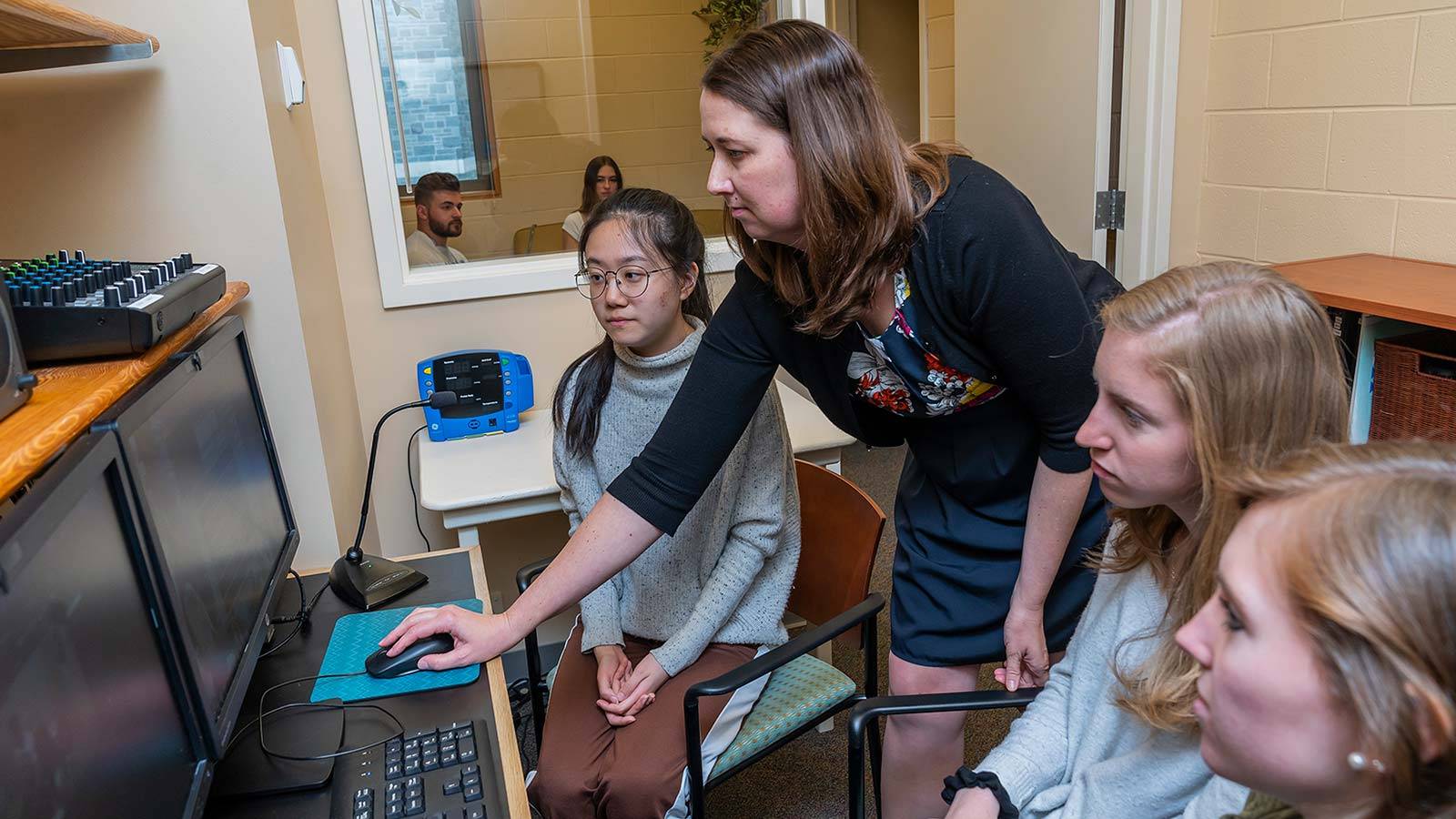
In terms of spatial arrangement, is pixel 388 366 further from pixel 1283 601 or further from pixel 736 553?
pixel 1283 601

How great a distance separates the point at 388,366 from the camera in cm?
229

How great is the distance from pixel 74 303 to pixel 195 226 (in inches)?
21.3

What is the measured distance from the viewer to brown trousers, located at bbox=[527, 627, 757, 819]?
1.44 meters

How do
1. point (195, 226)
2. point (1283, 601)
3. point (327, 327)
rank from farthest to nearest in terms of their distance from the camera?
1. point (327, 327)
2. point (195, 226)
3. point (1283, 601)

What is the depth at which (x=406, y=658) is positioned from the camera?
47.4 inches

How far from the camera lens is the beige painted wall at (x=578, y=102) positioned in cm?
243

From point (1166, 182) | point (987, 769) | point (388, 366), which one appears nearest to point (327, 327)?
point (388, 366)

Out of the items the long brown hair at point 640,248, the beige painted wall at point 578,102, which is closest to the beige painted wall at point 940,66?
the beige painted wall at point 578,102

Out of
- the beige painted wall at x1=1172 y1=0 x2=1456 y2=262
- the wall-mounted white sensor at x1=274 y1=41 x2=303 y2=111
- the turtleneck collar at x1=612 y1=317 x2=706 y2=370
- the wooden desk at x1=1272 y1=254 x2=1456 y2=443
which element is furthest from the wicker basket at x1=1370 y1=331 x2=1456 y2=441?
the wall-mounted white sensor at x1=274 y1=41 x2=303 y2=111

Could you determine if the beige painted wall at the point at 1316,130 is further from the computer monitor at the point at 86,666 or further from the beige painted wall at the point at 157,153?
the computer monitor at the point at 86,666

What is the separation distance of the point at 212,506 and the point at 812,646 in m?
0.77

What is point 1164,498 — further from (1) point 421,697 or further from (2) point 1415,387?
(2) point 1415,387

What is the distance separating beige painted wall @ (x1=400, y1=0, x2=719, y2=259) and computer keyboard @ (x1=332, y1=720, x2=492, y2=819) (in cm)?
154

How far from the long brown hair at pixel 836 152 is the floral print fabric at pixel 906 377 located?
56 millimetres
